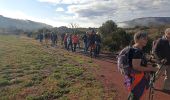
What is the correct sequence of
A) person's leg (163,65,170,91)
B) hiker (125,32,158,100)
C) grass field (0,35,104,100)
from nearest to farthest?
hiker (125,32,158,100) → person's leg (163,65,170,91) → grass field (0,35,104,100)

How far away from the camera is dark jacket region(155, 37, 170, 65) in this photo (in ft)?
33.0

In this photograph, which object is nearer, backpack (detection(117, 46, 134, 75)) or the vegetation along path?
backpack (detection(117, 46, 134, 75))

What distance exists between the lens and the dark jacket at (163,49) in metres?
10.0

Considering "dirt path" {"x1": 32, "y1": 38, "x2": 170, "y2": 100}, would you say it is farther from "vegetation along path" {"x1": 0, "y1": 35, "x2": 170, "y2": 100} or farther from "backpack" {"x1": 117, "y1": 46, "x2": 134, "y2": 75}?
"backpack" {"x1": 117, "y1": 46, "x2": 134, "y2": 75}

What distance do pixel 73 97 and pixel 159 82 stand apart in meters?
3.55

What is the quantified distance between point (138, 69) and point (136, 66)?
84 mm

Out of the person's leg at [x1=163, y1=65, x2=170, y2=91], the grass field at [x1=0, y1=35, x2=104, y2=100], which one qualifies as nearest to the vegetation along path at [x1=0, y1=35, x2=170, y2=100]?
the grass field at [x1=0, y1=35, x2=104, y2=100]

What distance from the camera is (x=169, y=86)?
36.3ft

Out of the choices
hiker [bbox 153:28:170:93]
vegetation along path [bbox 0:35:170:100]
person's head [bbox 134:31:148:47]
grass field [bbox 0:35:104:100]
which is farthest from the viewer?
grass field [bbox 0:35:104:100]

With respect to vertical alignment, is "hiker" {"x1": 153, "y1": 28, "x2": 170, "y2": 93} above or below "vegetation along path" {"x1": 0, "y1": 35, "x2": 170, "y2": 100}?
above

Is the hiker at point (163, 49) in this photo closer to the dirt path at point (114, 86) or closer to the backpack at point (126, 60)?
the dirt path at point (114, 86)

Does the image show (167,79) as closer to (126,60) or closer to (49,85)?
(126,60)

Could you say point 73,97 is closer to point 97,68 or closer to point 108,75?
point 108,75

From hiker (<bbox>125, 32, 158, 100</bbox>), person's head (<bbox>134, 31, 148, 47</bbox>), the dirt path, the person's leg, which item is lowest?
the dirt path
